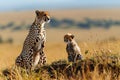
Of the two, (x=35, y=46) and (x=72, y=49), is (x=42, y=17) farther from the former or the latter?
(x=72, y=49)

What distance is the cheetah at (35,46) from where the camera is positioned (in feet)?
29.8

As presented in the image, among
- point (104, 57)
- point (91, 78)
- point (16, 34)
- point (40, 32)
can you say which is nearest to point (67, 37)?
point (40, 32)

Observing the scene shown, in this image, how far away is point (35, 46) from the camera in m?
9.27

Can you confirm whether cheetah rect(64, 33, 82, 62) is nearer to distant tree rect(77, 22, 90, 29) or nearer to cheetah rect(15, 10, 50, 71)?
cheetah rect(15, 10, 50, 71)

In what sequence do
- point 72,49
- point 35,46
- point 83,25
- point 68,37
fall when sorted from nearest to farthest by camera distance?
point 35,46, point 72,49, point 68,37, point 83,25

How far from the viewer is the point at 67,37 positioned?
33.8 feet

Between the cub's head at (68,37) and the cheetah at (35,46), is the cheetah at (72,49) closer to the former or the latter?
the cub's head at (68,37)

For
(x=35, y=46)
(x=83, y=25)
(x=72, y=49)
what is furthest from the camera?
(x=83, y=25)

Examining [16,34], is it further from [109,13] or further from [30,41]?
[30,41]

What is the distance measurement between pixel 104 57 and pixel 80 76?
24.8 inches

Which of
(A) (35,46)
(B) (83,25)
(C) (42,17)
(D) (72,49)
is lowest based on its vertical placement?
(B) (83,25)

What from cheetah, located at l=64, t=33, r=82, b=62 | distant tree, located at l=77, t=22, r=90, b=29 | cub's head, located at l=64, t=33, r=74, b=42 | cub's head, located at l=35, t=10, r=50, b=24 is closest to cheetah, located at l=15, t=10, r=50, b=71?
cub's head, located at l=35, t=10, r=50, b=24

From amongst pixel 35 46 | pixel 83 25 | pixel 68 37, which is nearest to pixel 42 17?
pixel 35 46

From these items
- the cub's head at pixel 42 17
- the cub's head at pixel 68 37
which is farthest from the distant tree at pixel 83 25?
the cub's head at pixel 42 17
